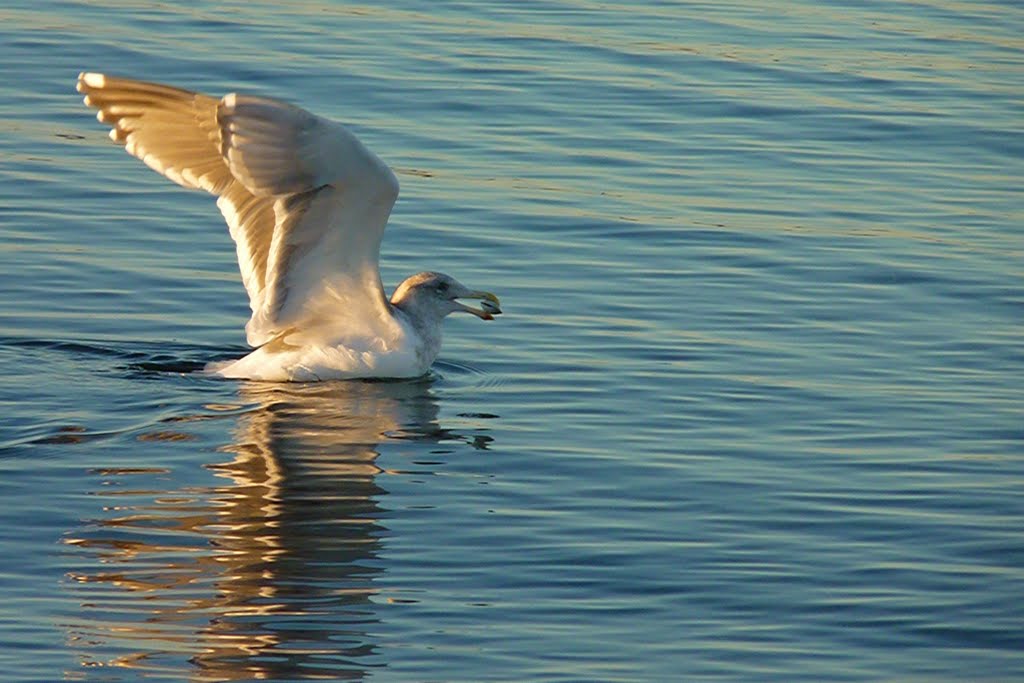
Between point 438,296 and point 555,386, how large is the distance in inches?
42.0

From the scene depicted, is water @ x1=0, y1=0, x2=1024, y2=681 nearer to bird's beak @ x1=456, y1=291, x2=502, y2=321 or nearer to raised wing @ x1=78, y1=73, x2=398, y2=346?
bird's beak @ x1=456, y1=291, x2=502, y2=321

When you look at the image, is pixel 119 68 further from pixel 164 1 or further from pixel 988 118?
pixel 988 118

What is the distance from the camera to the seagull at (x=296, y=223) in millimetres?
10172

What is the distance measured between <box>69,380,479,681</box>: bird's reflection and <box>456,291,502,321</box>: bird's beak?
1441 millimetres

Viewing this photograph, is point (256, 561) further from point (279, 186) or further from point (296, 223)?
point (296, 223)

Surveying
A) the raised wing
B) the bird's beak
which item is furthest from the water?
the raised wing

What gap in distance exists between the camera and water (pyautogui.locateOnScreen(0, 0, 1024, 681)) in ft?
26.1

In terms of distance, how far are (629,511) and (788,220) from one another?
19.0 ft

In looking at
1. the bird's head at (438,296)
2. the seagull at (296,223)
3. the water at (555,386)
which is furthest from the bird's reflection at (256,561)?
the bird's head at (438,296)

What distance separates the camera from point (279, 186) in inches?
409

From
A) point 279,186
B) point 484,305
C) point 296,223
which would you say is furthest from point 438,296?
point 279,186

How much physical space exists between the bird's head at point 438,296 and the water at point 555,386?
0.32 m

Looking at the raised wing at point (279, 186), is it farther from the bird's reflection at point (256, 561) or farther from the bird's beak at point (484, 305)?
the bird's reflection at point (256, 561)

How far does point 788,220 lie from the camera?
14711 millimetres
